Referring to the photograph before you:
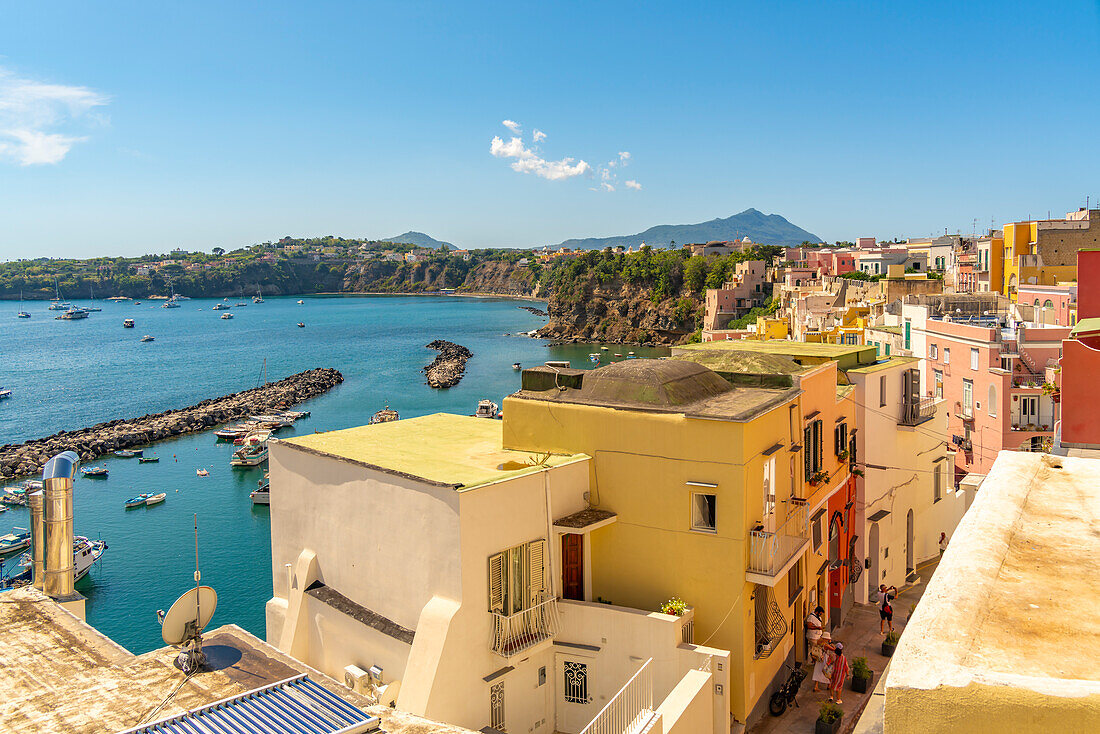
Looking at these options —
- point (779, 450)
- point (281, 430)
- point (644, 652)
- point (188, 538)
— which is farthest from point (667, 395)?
point (281, 430)

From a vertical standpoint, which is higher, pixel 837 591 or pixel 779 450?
pixel 779 450

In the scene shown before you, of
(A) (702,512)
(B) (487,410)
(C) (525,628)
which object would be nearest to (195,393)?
(B) (487,410)

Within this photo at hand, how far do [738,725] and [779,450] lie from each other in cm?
402

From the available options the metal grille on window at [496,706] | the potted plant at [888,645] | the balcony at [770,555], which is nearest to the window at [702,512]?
the balcony at [770,555]

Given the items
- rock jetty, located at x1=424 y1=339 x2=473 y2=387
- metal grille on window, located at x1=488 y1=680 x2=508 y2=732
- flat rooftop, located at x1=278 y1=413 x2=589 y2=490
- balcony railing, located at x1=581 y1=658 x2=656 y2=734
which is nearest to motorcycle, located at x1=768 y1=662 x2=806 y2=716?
balcony railing, located at x1=581 y1=658 x2=656 y2=734

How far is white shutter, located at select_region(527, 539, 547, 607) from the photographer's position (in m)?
11.5

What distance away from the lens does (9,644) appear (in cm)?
920

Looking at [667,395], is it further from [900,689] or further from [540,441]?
[900,689]

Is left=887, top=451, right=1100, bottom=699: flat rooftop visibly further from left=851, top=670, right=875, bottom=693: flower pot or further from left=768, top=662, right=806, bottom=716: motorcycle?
left=851, top=670, right=875, bottom=693: flower pot

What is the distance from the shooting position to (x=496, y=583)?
36.4ft

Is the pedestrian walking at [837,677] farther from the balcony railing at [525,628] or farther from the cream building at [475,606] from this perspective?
the balcony railing at [525,628]

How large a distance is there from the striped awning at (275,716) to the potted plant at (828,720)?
704cm

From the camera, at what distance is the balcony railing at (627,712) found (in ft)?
30.1

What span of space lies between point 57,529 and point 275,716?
20.8 ft
